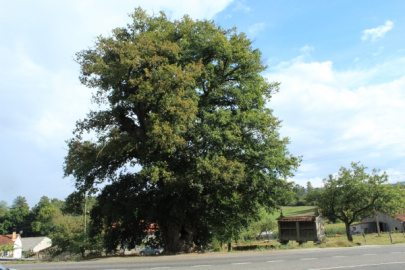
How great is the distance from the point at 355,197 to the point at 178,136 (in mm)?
27827

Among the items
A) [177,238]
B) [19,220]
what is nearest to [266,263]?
[177,238]

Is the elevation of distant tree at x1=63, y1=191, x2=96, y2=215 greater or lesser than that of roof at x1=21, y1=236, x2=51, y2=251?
greater

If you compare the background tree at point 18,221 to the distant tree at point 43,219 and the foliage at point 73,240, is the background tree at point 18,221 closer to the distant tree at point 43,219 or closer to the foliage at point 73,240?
the distant tree at point 43,219

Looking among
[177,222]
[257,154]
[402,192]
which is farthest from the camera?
[402,192]

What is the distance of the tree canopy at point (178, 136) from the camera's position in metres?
19.8

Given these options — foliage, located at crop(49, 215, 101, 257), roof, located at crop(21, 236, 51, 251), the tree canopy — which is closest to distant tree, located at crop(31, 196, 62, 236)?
roof, located at crop(21, 236, 51, 251)

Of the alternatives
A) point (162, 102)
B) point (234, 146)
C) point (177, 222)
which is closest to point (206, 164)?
point (234, 146)

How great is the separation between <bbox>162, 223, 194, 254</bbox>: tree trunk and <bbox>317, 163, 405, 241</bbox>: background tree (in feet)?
73.7

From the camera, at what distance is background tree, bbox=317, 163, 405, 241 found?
38125mm

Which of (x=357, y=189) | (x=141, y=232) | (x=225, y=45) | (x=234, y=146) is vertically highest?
(x=225, y=45)

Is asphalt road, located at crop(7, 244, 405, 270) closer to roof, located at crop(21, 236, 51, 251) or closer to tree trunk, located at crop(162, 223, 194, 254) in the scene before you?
tree trunk, located at crop(162, 223, 194, 254)

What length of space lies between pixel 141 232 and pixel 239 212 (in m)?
7.81

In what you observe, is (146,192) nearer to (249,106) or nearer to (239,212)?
(239,212)

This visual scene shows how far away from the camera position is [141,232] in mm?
25516
